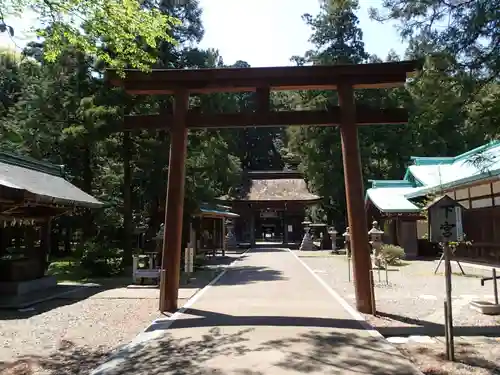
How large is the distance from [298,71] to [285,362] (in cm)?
588

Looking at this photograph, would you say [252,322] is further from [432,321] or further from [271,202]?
[271,202]

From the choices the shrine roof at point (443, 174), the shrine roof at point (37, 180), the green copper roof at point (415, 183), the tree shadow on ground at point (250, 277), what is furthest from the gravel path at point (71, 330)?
the green copper roof at point (415, 183)

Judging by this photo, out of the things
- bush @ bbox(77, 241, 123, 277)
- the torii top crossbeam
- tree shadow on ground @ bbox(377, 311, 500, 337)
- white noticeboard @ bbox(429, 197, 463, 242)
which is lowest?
tree shadow on ground @ bbox(377, 311, 500, 337)

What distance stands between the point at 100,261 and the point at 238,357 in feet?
39.7

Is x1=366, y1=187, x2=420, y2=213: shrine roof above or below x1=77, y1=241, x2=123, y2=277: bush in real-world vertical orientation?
above

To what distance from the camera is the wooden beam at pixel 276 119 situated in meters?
8.95

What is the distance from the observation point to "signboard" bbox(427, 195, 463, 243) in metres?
6.31

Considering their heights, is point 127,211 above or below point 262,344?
above

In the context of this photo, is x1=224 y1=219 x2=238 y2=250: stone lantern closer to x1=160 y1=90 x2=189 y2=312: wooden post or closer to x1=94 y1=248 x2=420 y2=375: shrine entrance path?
x1=94 y1=248 x2=420 y2=375: shrine entrance path

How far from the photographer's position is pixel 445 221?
6383mm

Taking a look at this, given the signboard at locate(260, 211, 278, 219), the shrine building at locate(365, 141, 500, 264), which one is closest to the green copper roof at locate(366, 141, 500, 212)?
the shrine building at locate(365, 141, 500, 264)

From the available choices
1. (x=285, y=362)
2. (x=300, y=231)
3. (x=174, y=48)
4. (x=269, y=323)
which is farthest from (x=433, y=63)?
(x=300, y=231)

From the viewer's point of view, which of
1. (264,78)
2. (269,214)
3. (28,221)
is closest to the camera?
(264,78)

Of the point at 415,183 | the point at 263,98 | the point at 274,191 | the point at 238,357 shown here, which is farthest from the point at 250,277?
the point at 274,191
